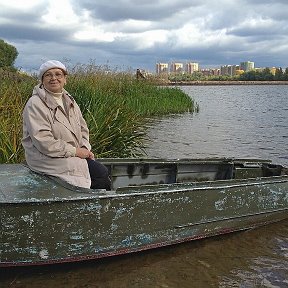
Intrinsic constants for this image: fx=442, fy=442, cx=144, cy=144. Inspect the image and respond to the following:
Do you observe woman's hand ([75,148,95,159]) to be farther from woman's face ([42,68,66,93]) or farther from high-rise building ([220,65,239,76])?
high-rise building ([220,65,239,76])

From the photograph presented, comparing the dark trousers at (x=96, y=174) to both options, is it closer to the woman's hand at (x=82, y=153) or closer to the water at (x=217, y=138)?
the woman's hand at (x=82, y=153)

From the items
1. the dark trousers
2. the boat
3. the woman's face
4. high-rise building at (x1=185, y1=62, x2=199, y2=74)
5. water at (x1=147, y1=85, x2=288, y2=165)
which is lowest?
water at (x1=147, y1=85, x2=288, y2=165)

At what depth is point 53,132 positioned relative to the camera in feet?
15.0

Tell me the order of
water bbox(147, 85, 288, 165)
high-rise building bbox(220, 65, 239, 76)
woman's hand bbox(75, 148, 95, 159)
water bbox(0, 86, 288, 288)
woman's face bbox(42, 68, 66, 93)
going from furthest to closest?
high-rise building bbox(220, 65, 239, 76), water bbox(147, 85, 288, 165), woman's hand bbox(75, 148, 95, 159), woman's face bbox(42, 68, 66, 93), water bbox(0, 86, 288, 288)

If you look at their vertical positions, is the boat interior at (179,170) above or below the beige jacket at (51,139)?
below

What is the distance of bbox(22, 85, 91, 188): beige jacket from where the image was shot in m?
4.48

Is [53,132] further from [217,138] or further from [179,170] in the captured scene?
[217,138]

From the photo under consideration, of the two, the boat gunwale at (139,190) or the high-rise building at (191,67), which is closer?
the boat gunwale at (139,190)

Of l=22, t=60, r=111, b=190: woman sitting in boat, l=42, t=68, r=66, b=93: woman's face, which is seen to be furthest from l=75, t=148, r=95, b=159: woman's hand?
l=42, t=68, r=66, b=93: woman's face

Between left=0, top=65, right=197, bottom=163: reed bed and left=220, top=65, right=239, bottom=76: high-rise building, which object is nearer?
left=0, top=65, right=197, bottom=163: reed bed

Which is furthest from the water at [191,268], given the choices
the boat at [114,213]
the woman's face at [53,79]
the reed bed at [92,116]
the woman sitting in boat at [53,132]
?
the reed bed at [92,116]

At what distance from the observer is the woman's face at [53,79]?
457cm

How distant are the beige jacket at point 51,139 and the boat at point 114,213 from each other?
0.16 m

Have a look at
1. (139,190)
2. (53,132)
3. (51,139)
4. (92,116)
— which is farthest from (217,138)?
(51,139)
